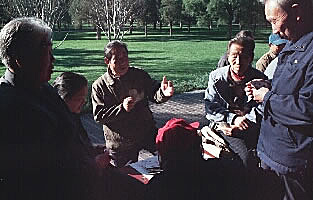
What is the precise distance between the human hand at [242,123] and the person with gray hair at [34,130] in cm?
140

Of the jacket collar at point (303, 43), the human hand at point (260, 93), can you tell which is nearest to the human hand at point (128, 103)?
the human hand at point (260, 93)

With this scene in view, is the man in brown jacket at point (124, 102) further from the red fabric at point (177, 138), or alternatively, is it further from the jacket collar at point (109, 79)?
the red fabric at point (177, 138)

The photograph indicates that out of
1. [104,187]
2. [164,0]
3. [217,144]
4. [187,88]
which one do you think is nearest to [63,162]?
[104,187]

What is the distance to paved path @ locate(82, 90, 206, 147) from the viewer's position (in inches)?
292

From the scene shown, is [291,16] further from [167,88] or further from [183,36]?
[183,36]

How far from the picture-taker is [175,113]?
871 cm

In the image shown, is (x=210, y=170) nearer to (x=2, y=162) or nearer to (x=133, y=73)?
(x=2, y=162)

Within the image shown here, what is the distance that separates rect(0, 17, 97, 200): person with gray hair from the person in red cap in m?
0.41

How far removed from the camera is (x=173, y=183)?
206 cm

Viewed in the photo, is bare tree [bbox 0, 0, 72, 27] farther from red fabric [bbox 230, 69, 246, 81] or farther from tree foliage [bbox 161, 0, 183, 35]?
tree foliage [bbox 161, 0, 183, 35]

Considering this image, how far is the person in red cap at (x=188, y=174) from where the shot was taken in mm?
2062

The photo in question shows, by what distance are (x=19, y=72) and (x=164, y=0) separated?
46267mm

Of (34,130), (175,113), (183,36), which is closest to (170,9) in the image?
(183,36)

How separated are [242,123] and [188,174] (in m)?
1.19
